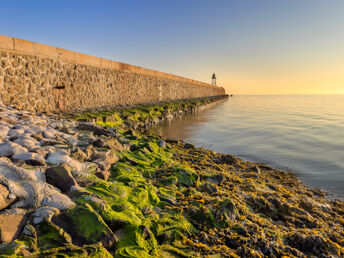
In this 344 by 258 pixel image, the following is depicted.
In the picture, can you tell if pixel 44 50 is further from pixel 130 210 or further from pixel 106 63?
pixel 130 210

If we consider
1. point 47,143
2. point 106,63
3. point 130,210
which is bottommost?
point 130,210

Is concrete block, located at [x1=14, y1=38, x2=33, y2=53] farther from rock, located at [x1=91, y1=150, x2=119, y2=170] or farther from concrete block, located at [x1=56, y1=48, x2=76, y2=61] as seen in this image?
rock, located at [x1=91, y1=150, x2=119, y2=170]

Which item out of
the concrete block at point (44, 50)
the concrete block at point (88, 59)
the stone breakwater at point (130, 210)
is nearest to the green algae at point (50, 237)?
the stone breakwater at point (130, 210)

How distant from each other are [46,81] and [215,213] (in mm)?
7370

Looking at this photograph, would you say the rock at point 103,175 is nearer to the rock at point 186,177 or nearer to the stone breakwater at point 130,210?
the stone breakwater at point 130,210

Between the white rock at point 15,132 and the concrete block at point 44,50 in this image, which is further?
the concrete block at point 44,50

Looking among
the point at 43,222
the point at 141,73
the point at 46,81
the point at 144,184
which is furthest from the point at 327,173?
the point at 141,73

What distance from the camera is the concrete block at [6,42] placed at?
5.87 meters

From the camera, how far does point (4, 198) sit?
1777 mm

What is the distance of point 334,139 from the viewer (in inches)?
389

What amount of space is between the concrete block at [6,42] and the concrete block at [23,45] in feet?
0.53

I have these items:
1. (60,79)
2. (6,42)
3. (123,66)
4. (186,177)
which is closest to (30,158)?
(186,177)

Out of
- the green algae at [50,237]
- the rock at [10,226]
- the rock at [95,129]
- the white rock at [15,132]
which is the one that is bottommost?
the green algae at [50,237]

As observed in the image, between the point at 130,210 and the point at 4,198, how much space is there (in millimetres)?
1098
